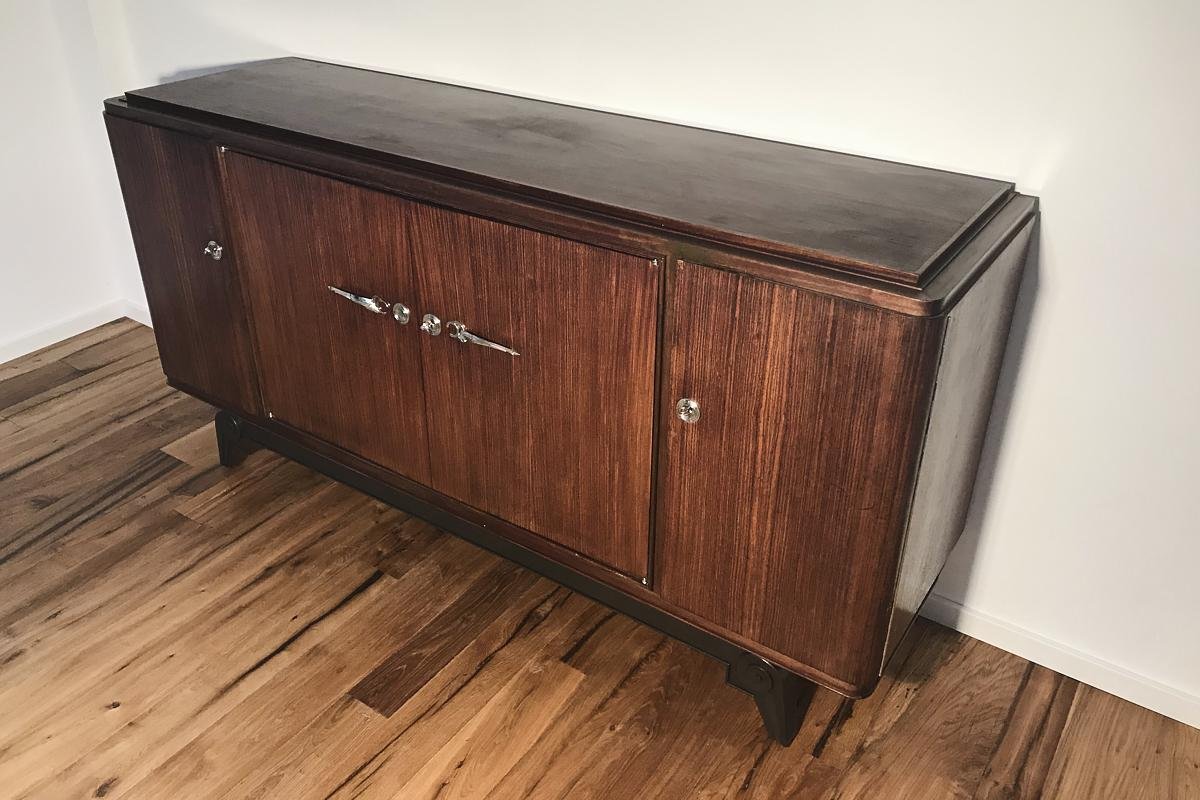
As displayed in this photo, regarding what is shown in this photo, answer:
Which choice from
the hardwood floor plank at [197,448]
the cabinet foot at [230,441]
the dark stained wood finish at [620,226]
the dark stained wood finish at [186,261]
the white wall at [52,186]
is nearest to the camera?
the dark stained wood finish at [620,226]

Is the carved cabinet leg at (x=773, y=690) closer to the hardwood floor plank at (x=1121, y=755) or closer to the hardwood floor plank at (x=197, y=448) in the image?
the hardwood floor plank at (x=1121, y=755)

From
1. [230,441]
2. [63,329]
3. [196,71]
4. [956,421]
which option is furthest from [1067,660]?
[63,329]

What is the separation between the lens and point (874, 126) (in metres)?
1.15

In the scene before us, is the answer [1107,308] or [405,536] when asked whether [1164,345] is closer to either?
[1107,308]

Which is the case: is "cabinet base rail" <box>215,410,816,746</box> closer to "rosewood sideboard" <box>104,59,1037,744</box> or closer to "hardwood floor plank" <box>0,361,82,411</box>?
"rosewood sideboard" <box>104,59,1037,744</box>

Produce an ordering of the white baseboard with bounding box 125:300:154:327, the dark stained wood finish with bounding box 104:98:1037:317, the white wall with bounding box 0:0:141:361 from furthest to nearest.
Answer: the white baseboard with bounding box 125:300:154:327 < the white wall with bounding box 0:0:141:361 < the dark stained wood finish with bounding box 104:98:1037:317

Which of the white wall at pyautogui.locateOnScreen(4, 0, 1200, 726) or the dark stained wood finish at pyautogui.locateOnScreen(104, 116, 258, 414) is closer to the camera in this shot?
the white wall at pyautogui.locateOnScreen(4, 0, 1200, 726)

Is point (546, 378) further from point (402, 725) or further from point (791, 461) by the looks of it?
point (402, 725)

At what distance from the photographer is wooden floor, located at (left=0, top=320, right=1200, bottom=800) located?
1.16 metres

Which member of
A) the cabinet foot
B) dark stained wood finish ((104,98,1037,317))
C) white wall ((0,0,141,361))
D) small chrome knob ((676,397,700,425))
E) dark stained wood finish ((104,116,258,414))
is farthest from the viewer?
white wall ((0,0,141,361))

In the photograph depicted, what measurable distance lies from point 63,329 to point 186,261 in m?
0.83

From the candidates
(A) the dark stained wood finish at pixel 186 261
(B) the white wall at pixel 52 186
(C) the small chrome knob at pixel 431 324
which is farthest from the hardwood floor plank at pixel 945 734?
(B) the white wall at pixel 52 186

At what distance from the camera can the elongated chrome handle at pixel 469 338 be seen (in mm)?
1141

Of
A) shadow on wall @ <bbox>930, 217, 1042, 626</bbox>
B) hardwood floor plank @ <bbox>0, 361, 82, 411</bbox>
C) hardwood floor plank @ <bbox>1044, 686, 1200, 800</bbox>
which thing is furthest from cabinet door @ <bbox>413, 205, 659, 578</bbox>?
hardwood floor plank @ <bbox>0, 361, 82, 411</bbox>
